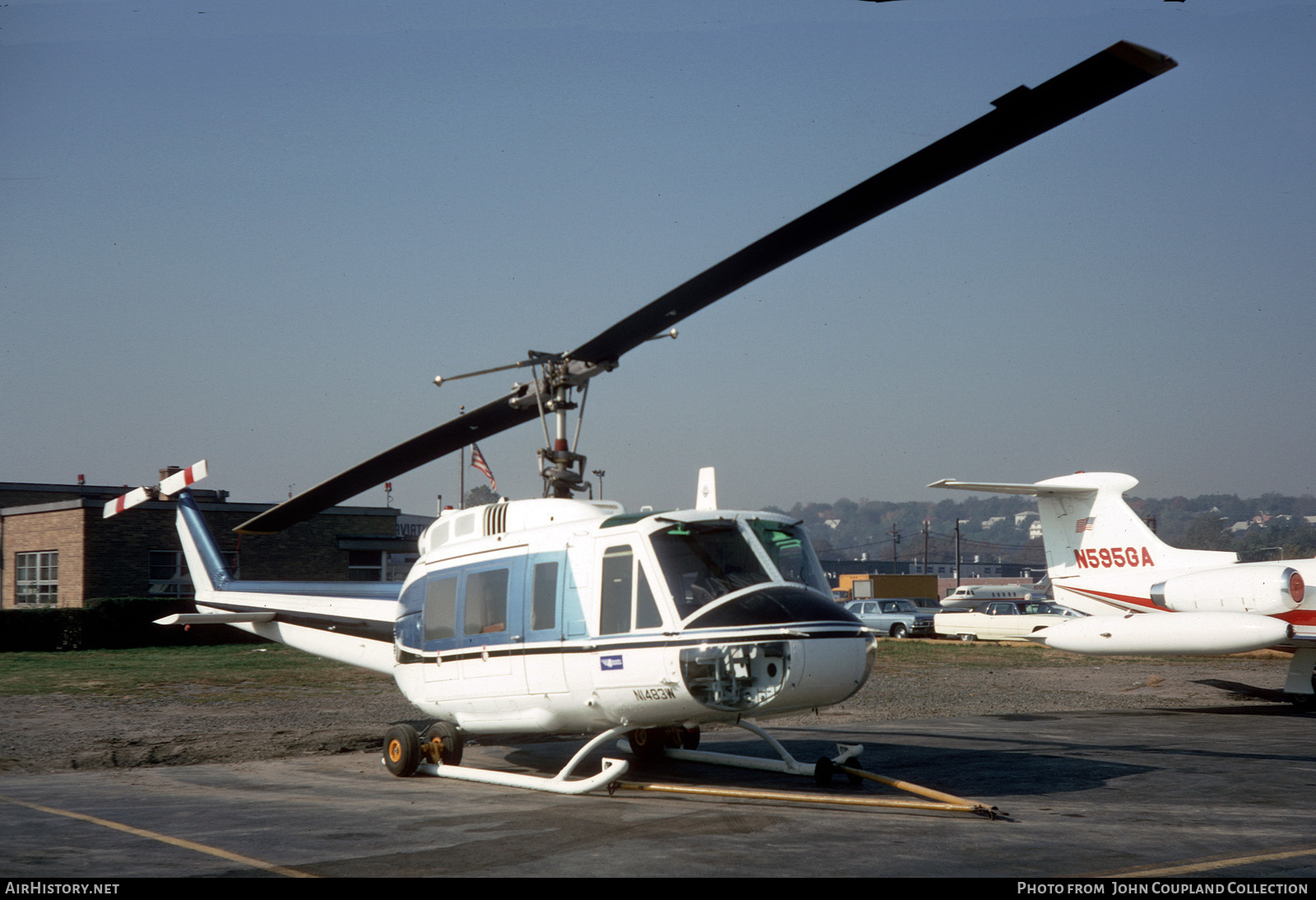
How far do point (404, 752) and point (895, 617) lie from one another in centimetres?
3150

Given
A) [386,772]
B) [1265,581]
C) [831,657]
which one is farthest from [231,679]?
[1265,581]

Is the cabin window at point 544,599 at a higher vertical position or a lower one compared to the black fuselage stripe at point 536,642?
higher

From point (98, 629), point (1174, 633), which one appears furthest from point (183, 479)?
point (98, 629)

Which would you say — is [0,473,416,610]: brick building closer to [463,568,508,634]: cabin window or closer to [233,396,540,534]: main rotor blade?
[233,396,540,534]: main rotor blade

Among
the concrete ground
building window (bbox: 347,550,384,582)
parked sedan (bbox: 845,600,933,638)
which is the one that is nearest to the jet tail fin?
the concrete ground

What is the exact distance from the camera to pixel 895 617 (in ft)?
131

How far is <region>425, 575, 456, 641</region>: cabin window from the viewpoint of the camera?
10.7 m

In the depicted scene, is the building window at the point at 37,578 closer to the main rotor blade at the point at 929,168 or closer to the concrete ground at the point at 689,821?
the concrete ground at the point at 689,821

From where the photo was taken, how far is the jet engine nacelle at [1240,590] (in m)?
17.1

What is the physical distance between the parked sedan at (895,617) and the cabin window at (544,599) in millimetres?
30826

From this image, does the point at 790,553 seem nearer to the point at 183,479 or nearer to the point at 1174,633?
the point at 183,479

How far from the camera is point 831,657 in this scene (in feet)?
27.6

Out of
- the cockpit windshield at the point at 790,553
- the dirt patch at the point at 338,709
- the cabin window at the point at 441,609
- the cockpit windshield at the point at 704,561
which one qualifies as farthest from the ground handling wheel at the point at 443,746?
the cockpit windshield at the point at 790,553

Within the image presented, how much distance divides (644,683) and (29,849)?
4463 mm
